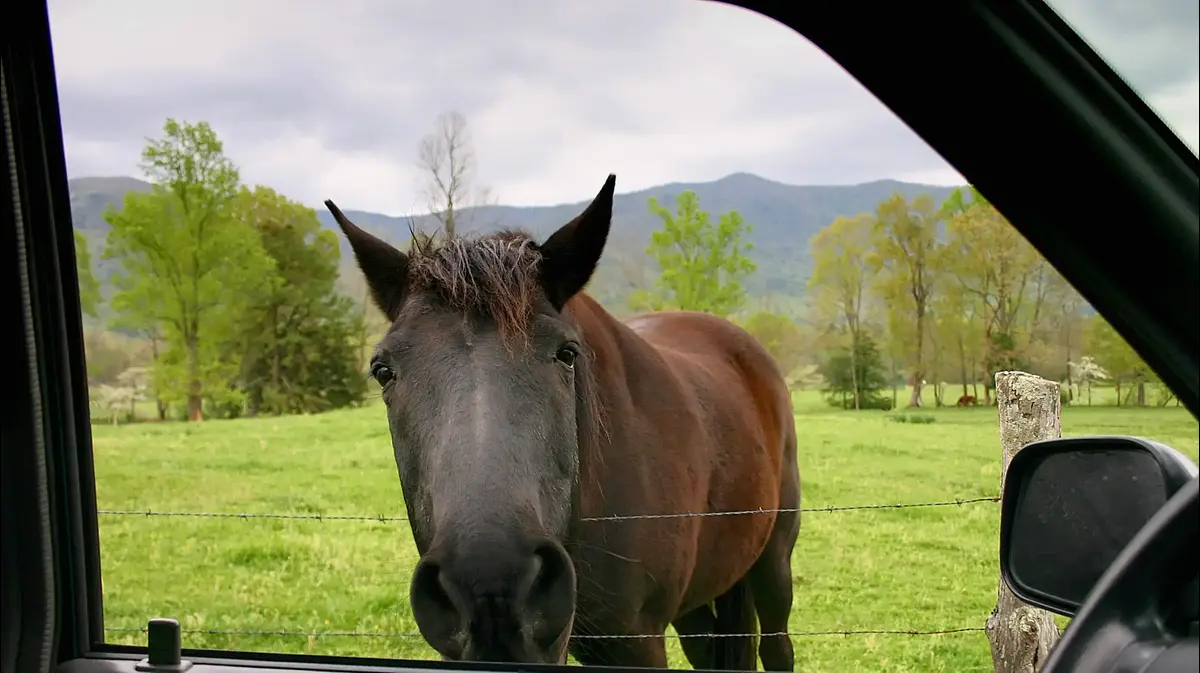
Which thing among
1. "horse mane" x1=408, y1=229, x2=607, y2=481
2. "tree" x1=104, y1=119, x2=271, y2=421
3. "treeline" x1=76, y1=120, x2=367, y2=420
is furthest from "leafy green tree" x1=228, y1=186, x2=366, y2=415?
"horse mane" x1=408, y1=229, x2=607, y2=481

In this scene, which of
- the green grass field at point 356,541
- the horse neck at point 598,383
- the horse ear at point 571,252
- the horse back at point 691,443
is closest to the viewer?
the horse ear at point 571,252

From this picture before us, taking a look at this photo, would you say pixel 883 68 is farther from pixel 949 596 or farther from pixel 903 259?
pixel 949 596

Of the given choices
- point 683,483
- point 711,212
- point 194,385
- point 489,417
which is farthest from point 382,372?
point 711,212

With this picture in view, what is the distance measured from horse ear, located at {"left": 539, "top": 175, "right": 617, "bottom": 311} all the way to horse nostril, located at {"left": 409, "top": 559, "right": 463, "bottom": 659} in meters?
1.00

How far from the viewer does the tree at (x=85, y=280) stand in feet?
5.58

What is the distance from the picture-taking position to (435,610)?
5.66ft

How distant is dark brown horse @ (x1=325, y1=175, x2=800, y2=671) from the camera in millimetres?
1733

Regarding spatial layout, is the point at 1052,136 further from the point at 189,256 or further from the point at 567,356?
the point at 189,256

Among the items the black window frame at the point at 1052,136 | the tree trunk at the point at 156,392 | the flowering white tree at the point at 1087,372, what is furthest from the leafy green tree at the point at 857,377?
the tree trunk at the point at 156,392

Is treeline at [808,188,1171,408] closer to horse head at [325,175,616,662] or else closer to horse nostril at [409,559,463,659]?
horse head at [325,175,616,662]

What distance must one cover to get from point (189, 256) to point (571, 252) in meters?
2.29

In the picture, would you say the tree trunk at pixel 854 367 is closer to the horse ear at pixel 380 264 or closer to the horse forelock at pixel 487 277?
the horse forelock at pixel 487 277

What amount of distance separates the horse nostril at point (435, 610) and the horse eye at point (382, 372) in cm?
76

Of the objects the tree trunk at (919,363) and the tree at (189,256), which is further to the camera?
the tree at (189,256)
